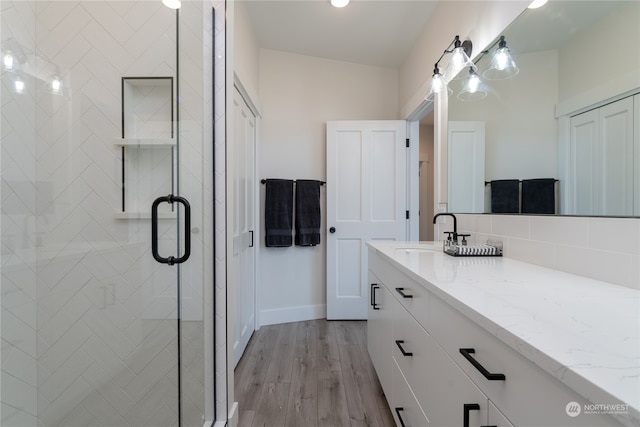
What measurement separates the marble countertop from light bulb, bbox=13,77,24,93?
1930 mm

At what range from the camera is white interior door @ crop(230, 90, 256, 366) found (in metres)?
2.00

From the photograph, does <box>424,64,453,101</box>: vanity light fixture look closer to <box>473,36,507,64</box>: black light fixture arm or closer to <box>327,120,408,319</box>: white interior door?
<box>473,36,507,64</box>: black light fixture arm

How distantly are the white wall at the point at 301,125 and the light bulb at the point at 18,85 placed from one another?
1.63 metres

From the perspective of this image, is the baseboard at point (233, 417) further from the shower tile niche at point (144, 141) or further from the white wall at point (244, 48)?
the white wall at point (244, 48)

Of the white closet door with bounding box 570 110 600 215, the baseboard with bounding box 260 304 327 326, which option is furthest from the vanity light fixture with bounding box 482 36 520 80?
the baseboard with bounding box 260 304 327 326

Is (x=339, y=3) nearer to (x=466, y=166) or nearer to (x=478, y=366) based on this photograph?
(x=466, y=166)

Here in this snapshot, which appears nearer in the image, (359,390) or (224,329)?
(224,329)

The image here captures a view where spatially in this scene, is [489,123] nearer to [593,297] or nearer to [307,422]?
[593,297]

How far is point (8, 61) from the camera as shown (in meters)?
1.23

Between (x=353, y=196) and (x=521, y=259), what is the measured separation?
1713 millimetres

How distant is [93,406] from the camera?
1364 mm

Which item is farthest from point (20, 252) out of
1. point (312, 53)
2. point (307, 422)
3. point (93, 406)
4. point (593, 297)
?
point (312, 53)

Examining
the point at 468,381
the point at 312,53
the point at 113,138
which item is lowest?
the point at 468,381

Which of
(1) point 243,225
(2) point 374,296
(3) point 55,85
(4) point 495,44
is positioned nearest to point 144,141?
(3) point 55,85
